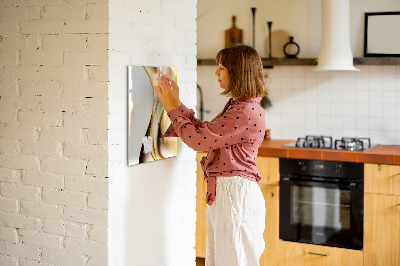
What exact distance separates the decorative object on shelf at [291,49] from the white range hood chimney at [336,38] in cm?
33

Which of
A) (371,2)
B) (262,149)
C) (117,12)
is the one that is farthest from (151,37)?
(371,2)

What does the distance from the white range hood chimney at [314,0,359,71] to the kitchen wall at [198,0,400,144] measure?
21 centimetres

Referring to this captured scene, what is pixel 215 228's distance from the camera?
2.72m

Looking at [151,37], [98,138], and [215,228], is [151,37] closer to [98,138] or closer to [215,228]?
[98,138]

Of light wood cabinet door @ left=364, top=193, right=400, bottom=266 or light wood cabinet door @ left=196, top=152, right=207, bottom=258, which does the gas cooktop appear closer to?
light wood cabinet door @ left=364, top=193, right=400, bottom=266

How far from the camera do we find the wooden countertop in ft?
12.4

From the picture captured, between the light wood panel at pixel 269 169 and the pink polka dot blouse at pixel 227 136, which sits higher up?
the pink polka dot blouse at pixel 227 136

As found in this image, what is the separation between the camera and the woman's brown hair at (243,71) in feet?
8.61

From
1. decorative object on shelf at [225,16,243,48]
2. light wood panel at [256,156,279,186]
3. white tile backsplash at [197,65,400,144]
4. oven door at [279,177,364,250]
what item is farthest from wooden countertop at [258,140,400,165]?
decorative object on shelf at [225,16,243,48]

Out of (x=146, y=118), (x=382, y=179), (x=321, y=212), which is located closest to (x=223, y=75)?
(x=146, y=118)

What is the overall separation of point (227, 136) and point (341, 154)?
1.57 metres

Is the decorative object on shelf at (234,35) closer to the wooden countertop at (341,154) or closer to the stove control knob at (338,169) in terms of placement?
the wooden countertop at (341,154)

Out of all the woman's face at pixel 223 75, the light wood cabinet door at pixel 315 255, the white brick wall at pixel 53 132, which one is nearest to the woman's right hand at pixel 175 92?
the woman's face at pixel 223 75

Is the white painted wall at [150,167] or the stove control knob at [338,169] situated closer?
the white painted wall at [150,167]
